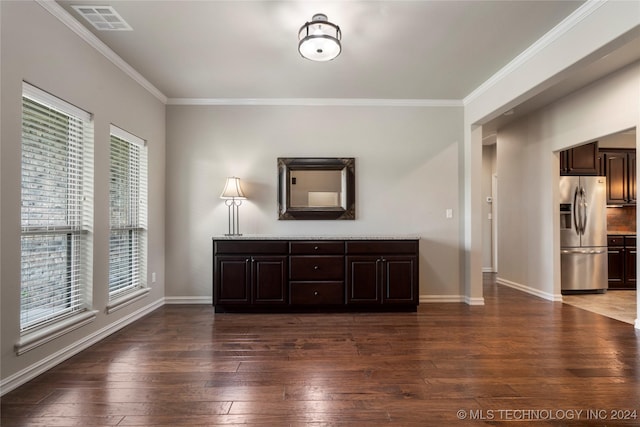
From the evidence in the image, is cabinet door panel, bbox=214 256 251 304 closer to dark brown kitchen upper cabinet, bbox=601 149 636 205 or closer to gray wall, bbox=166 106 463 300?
gray wall, bbox=166 106 463 300

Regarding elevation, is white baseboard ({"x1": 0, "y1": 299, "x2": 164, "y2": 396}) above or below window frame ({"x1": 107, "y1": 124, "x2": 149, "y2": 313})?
below

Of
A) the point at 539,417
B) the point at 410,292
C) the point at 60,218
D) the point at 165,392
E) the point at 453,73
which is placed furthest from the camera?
the point at 410,292

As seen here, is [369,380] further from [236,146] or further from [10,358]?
A: [236,146]

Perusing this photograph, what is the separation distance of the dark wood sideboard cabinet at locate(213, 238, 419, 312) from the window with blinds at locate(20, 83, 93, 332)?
4.45ft

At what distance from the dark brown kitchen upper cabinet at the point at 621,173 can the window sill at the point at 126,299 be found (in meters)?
7.01

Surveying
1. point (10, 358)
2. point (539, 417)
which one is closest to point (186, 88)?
point (10, 358)

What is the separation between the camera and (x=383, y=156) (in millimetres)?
4344

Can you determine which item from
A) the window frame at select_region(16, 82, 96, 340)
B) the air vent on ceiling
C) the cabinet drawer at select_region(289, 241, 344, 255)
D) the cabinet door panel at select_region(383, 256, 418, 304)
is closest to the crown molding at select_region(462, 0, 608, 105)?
the cabinet door panel at select_region(383, 256, 418, 304)

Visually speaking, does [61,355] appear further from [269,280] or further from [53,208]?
[269,280]

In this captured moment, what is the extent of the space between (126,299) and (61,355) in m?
0.89

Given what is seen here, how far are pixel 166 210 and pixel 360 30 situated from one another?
3.20m

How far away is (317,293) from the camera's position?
3787 mm

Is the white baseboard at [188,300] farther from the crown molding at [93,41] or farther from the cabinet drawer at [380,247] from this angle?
the crown molding at [93,41]

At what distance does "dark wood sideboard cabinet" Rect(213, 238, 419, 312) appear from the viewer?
3.77 meters
